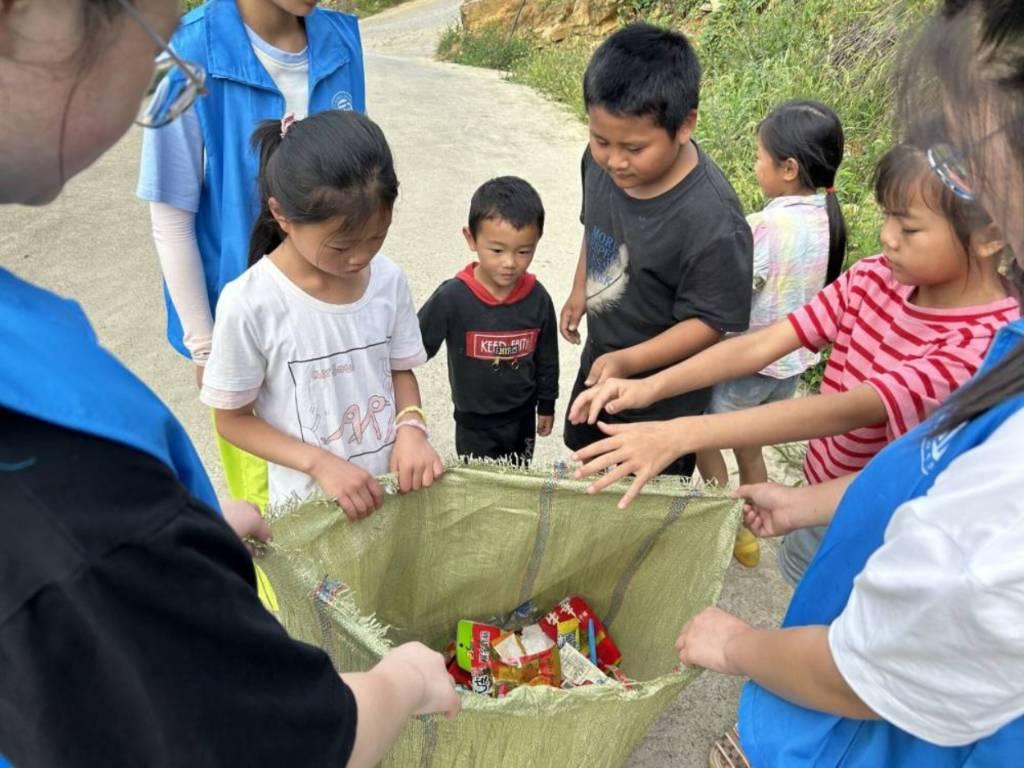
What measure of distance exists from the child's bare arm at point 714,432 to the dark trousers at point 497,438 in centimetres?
86

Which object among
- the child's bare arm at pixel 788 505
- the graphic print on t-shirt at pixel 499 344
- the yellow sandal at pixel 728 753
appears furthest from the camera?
the graphic print on t-shirt at pixel 499 344

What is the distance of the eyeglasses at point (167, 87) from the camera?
58 cm

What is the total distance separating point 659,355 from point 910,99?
1061mm

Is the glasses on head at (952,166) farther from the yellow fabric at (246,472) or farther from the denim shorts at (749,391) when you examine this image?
the denim shorts at (749,391)

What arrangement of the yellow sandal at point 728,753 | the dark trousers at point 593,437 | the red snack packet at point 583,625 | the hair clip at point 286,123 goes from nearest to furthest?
the hair clip at point 286,123 < the yellow sandal at point 728,753 < the red snack packet at point 583,625 < the dark trousers at point 593,437

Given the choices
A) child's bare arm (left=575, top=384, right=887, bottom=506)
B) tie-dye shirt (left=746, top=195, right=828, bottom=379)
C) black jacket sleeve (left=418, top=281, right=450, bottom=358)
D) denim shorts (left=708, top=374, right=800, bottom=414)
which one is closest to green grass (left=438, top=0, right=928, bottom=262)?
tie-dye shirt (left=746, top=195, right=828, bottom=379)

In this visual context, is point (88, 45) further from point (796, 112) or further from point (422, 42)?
point (422, 42)

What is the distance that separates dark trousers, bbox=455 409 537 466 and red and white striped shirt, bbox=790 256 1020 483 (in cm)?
85

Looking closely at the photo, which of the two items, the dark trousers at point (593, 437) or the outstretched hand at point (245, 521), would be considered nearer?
the outstretched hand at point (245, 521)

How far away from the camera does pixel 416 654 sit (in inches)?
36.9

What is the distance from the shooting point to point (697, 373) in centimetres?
172

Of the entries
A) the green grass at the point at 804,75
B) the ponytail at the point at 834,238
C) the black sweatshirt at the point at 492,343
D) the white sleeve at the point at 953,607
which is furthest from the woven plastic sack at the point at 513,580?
the green grass at the point at 804,75

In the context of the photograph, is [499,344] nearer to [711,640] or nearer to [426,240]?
[711,640]

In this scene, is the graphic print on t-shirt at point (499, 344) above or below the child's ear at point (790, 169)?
below
